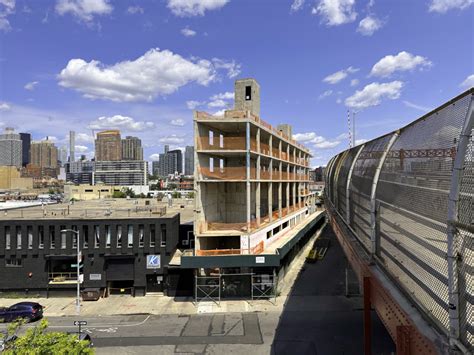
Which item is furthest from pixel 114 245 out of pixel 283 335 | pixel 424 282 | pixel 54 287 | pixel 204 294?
pixel 424 282

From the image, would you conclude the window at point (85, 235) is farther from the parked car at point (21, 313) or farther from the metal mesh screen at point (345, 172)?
the metal mesh screen at point (345, 172)

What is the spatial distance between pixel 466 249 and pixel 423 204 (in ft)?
5.31

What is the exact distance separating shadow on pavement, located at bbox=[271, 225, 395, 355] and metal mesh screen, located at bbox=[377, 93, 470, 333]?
11.6 metres

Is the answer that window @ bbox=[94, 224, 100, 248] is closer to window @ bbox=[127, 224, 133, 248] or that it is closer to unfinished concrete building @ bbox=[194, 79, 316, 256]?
window @ bbox=[127, 224, 133, 248]

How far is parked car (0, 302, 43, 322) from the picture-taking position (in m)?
24.0

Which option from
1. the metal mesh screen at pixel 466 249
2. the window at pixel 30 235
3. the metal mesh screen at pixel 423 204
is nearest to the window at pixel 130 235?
the window at pixel 30 235

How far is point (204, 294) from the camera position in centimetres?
2828

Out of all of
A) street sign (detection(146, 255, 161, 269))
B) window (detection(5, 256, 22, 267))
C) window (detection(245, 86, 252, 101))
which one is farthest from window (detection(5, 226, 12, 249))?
window (detection(245, 86, 252, 101))

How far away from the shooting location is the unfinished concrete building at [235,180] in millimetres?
28391

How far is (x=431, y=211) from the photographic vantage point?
5.84 metres

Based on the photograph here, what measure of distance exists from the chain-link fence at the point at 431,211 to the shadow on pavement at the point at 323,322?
417 inches

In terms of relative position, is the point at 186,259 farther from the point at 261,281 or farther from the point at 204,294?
the point at 261,281

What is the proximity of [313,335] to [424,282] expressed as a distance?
50.9 feet

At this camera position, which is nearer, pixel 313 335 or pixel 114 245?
pixel 313 335
